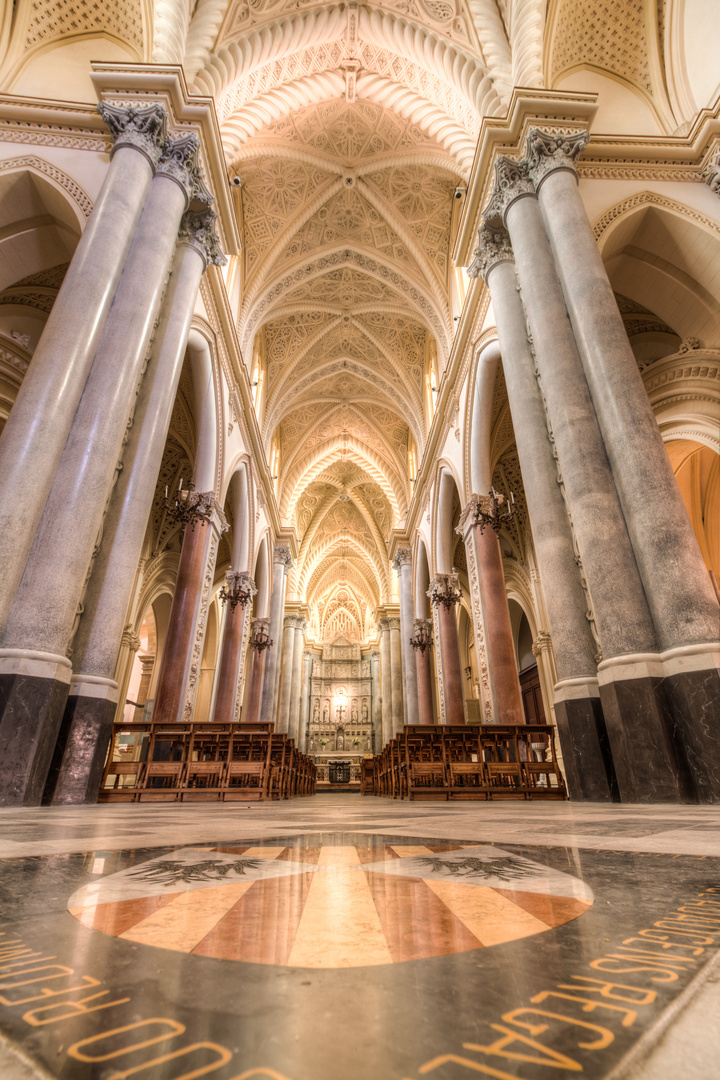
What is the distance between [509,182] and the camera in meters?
7.16

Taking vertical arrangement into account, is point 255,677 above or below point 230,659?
above

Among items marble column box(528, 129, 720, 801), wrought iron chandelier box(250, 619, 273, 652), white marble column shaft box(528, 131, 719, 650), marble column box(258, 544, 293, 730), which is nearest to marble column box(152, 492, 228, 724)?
marble column box(528, 129, 720, 801)

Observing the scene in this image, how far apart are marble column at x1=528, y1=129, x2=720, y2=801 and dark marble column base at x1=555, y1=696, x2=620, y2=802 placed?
1.29 ft

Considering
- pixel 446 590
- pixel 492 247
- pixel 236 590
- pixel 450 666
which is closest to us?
pixel 492 247

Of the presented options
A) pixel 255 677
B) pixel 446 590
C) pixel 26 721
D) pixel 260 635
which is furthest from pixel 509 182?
pixel 255 677

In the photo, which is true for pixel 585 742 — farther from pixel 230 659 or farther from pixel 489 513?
pixel 230 659

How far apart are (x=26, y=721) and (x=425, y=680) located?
12.5m

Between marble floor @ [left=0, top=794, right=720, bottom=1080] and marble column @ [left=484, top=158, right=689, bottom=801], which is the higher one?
marble column @ [left=484, top=158, right=689, bottom=801]

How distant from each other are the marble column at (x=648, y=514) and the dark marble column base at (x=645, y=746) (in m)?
0.06

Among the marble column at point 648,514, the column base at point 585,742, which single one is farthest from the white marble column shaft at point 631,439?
the column base at point 585,742

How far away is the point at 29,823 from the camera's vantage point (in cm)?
263

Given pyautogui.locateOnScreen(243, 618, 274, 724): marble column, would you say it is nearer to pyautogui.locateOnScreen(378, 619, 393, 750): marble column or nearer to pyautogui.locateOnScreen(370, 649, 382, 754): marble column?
pyautogui.locateOnScreen(378, 619, 393, 750): marble column

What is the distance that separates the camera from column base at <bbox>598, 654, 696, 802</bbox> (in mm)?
4094

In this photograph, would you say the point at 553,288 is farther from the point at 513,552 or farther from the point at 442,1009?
the point at 513,552
